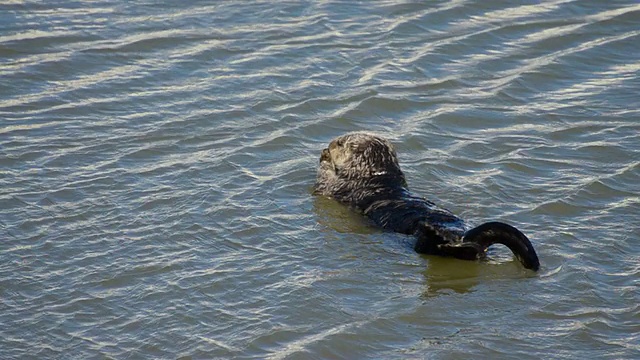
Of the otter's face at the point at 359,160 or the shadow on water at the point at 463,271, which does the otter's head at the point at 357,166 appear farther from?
the shadow on water at the point at 463,271

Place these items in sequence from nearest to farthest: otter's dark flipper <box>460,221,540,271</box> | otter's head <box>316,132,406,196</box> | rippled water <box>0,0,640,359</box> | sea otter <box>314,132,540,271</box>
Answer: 1. rippled water <box>0,0,640,359</box>
2. otter's dark flipper <box>460,221,540,271</box>
3. sea otter <box>314,132,540,271</box>
4. otter's head <box>316,132,406,196</box>

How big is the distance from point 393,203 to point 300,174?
40.9 inches

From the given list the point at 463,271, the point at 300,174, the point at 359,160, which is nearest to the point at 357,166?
the point at 359,160

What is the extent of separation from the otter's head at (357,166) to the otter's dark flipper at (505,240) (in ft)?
4.86

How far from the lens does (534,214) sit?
26.3 feet

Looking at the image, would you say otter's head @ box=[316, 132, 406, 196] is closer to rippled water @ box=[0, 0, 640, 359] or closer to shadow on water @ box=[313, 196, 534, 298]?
rippled water @ box=[0, 0, 640, 359]

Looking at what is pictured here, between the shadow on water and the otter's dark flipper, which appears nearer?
the otter's dark flipper

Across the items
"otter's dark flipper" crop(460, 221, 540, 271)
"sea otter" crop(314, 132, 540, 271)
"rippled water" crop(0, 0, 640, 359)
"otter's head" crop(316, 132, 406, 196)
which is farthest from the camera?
"otter's head" crop(316, 132, 406, 196)

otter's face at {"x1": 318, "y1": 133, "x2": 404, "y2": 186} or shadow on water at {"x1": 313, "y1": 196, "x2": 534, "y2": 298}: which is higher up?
otter's face at {"x1": 318, "y1": 133, "x2": 404, "y2": 186}

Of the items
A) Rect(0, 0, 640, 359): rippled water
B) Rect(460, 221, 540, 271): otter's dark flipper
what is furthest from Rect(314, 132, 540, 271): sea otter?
Rect(0, 0, 640, 359): rippled water

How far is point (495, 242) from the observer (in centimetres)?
689

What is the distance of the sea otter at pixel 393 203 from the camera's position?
6.95 meters

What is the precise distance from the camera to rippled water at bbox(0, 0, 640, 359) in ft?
21.0

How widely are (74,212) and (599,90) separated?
5131 millimetres
